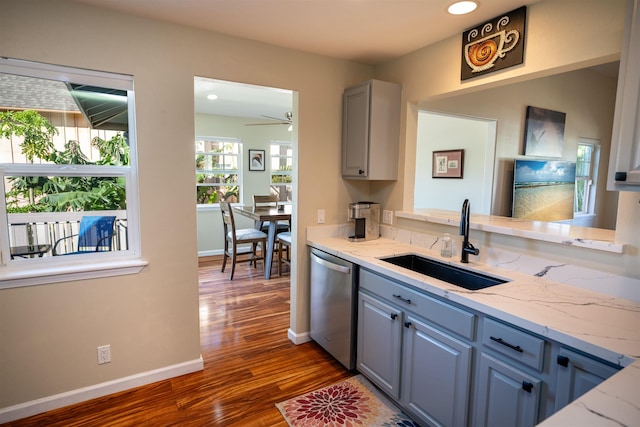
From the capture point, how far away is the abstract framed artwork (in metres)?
3.81

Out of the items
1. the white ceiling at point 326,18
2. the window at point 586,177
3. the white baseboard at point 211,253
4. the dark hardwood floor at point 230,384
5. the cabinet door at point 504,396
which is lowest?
the dark hardwood floor at point 230,384

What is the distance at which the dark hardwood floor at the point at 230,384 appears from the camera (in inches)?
81.6

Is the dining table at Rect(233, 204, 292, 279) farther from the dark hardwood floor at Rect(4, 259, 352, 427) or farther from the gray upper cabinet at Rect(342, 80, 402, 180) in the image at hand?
the gray upper cabinet at Rect(342, 80, 402, 180)

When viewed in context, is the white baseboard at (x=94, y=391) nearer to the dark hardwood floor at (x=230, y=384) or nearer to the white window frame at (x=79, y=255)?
the dark hardwood floor at (x=230, y=384)

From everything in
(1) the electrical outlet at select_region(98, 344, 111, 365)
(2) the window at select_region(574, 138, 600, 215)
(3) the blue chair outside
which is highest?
(2) the window at select_region(574, 138, 600, 215)

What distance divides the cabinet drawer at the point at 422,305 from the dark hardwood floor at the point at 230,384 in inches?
31.9

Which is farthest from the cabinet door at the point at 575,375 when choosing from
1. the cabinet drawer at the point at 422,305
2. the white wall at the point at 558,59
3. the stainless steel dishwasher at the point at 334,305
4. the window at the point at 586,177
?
the window at the point at 586,177

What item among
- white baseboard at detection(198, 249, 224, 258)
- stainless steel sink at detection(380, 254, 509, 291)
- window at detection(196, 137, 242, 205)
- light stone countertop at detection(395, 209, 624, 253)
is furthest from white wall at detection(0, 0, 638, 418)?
window at detection(196, 137, 242, 205)

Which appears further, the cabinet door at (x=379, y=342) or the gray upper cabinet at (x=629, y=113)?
the cabinet door at (x=379, y=342)

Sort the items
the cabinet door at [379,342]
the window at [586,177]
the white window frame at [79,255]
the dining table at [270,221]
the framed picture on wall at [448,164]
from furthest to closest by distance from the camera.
Result: the dining table at [270,221], the window at [586,177], the framed picture on wall at [448,164], the cabinet door at [379,342], the white window frame at [79,255]

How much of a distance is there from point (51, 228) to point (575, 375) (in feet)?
9.17

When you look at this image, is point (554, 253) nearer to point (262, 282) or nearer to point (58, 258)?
point (58, 258)

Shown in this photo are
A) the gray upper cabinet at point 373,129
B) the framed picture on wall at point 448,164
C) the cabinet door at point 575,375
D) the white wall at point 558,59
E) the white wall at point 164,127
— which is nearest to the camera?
the cabinet door at point 575,375

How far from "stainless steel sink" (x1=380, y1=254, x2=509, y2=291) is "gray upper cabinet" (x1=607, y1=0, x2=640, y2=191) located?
2.70 ft
